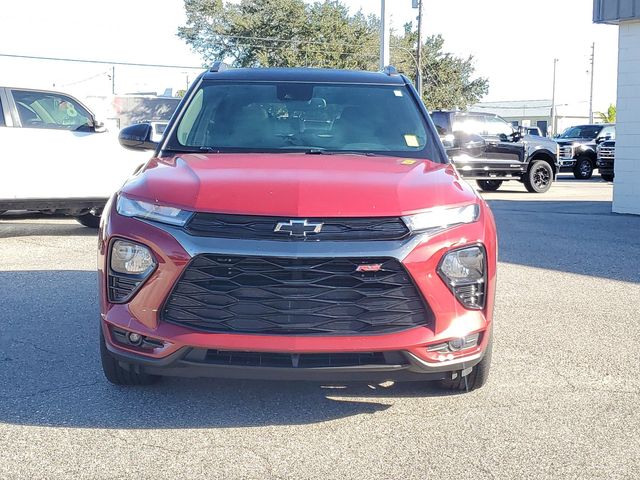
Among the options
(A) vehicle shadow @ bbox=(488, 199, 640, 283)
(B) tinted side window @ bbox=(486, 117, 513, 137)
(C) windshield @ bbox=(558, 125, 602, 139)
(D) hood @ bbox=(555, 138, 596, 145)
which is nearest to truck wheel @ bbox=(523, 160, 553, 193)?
(B) tinted side window @ bbox=(486, 117, 513, 137)

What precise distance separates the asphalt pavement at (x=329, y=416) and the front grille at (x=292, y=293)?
531 mm

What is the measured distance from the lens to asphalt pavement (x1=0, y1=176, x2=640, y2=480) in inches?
150

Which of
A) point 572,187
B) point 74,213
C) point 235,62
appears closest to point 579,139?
point 572,187

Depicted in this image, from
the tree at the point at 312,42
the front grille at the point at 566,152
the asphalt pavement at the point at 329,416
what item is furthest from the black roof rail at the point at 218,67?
the tree at the point at 312,42

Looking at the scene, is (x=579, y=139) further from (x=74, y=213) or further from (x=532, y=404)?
(x=532, y=404)

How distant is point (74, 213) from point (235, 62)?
167 ft

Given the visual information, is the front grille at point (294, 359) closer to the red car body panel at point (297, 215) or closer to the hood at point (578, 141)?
the red car body panel at point (297, 215)

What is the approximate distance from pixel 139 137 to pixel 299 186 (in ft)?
6.95

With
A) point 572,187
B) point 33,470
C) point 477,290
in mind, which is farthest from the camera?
point 572,187

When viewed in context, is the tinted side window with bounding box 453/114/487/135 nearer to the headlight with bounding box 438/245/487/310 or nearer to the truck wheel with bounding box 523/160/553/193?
the truck wheel with bounding box 523/160/553/193

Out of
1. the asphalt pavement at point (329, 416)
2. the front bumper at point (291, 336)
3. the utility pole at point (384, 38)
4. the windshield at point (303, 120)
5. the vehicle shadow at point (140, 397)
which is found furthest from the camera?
the utility pole at point (384, 38)

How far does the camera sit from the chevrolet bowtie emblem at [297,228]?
4043 mm

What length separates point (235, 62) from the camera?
61250 millimetres

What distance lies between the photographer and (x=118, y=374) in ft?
15.4
